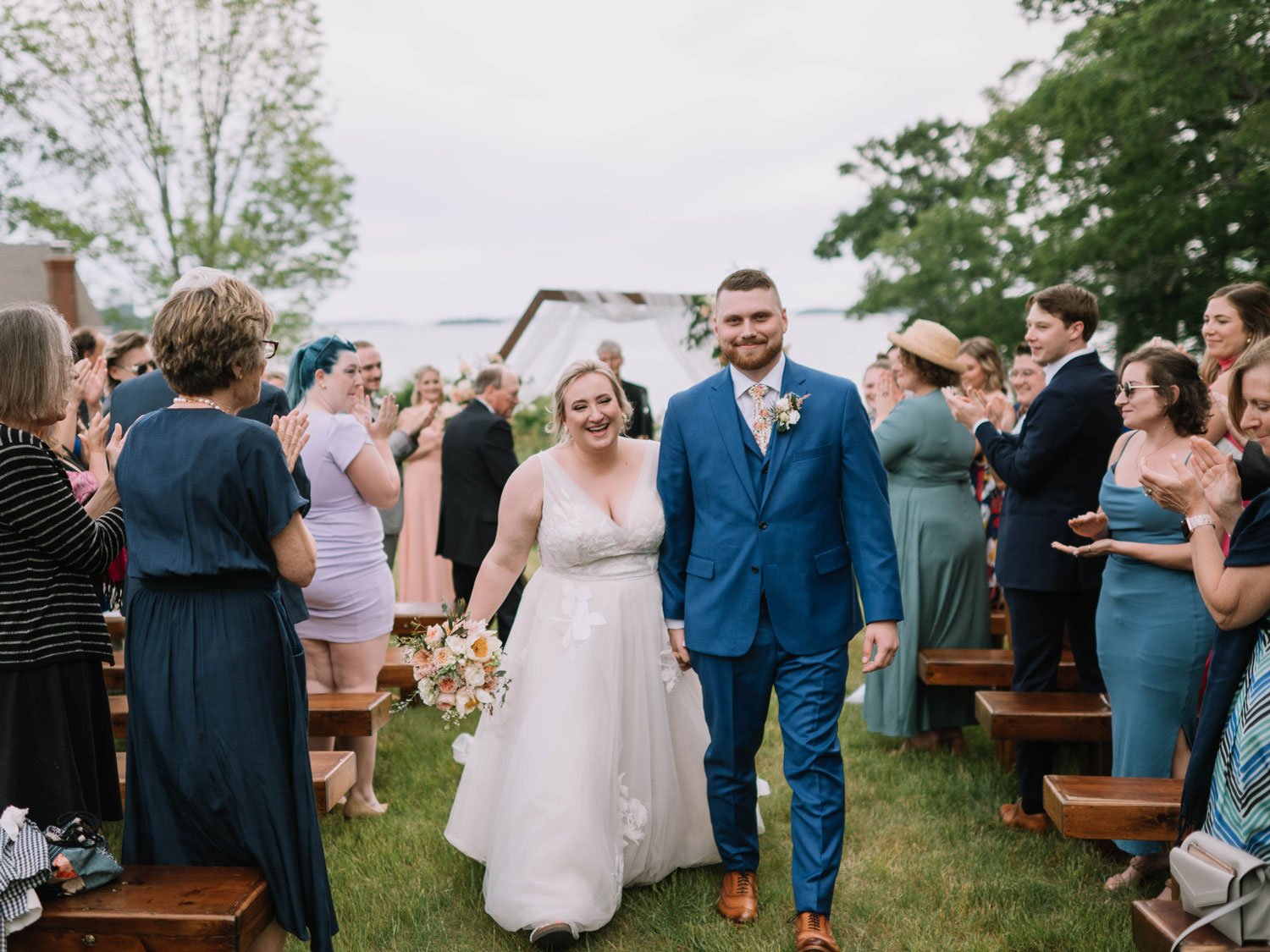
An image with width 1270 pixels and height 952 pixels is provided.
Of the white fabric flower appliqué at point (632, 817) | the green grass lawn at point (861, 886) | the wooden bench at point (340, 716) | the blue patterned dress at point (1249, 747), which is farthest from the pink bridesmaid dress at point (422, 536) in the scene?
the blue patterned dress at point (1249, 747)

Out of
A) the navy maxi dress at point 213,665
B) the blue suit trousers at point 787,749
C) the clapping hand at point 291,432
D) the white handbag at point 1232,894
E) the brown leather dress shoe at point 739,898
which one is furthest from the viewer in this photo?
the brown leather dress shoe at point 739,898

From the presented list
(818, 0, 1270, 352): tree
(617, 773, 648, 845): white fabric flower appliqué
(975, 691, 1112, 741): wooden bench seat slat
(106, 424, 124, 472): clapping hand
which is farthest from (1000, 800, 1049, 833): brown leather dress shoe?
(818, 0, 1270, 352): tree

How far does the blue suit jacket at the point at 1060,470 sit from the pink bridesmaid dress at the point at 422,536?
5534mm

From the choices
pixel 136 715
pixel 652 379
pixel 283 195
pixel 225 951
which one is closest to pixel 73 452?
pixel 136 715

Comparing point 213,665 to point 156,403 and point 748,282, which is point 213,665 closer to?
point 156,403

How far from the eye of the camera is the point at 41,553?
317 cm

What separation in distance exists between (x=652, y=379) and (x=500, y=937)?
1077 centimetres

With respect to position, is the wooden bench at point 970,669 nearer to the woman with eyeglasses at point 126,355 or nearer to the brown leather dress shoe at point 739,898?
the brown leather dress shoe at point 739,898

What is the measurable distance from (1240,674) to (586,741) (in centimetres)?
222

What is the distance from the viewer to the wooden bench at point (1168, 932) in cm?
261

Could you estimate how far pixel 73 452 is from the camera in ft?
18.8

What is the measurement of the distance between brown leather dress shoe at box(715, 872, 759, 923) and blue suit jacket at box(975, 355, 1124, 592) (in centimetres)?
188

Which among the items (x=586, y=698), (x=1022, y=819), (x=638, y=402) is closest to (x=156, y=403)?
(x=586, y=698)

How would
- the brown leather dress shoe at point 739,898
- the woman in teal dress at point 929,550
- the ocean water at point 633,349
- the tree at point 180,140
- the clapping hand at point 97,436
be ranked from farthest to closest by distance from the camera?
1. the tree at point 180,140
2. the ocean water at point 633,349
3. the woman in teal dress at point 929,550
4. the brown leather dress shoe at point 739,898
5. the clapping hand at point 97,436
